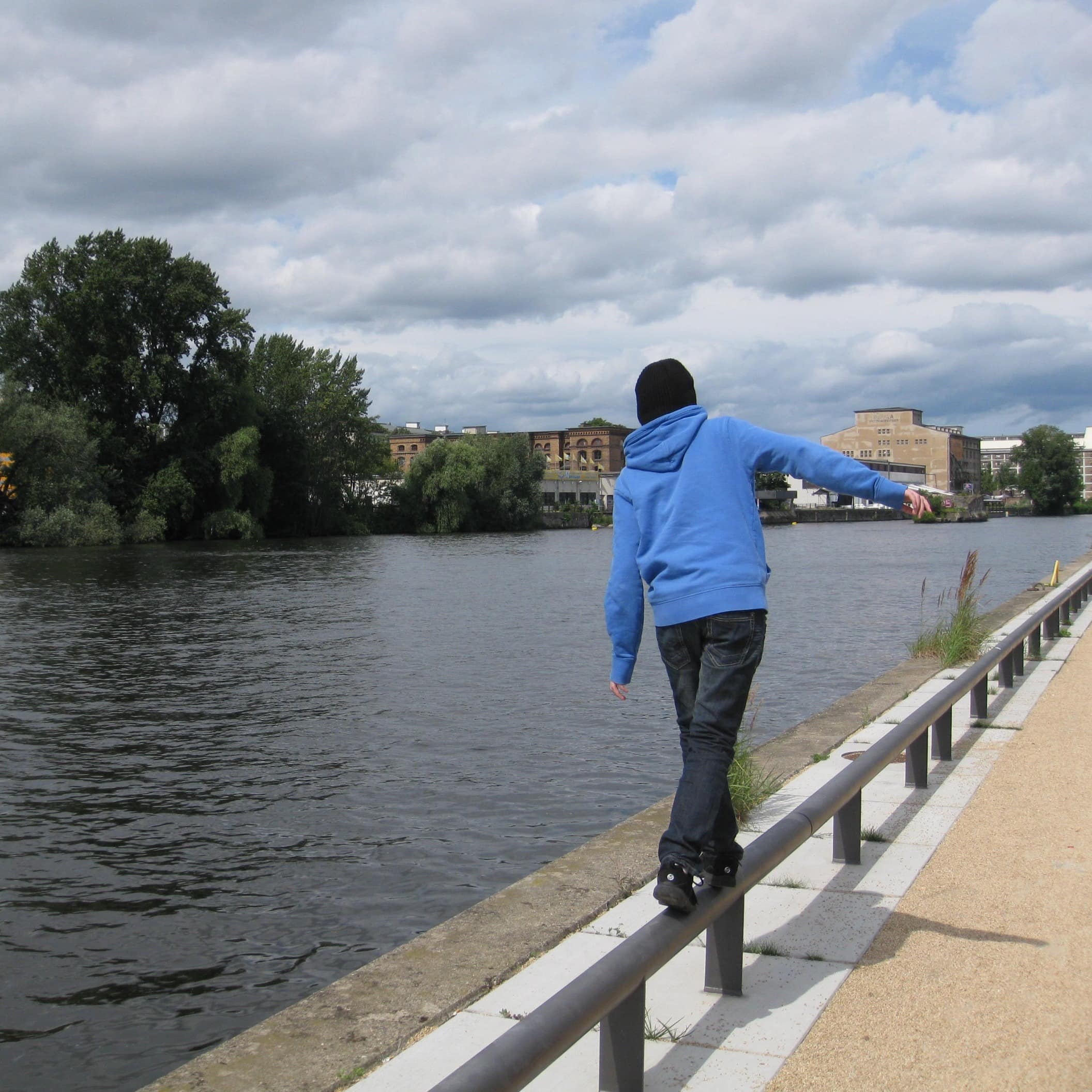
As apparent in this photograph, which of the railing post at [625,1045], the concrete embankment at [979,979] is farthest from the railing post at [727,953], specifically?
the railing post at [625,1045]

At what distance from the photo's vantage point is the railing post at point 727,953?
381 centimetres

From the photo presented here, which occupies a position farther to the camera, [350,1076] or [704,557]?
[704,557]

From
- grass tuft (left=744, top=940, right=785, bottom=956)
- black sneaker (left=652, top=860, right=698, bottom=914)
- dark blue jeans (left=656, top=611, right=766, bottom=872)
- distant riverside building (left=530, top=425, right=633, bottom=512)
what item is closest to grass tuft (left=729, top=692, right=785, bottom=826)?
grass tuft (left=744, top=940, right=785, bottom=956)

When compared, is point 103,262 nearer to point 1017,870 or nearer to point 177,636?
point 177,636

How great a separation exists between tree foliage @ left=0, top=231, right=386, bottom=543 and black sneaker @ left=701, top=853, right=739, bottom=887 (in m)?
53.9

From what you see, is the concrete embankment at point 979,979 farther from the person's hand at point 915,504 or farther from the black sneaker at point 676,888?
the person's hand at point 915,504

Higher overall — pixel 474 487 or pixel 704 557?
pixel 474 487

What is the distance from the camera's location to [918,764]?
22.0ft

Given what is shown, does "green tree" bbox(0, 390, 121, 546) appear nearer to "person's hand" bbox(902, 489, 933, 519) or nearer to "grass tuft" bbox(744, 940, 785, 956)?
"grass tuft" bbox(744, 940, 785, 956)

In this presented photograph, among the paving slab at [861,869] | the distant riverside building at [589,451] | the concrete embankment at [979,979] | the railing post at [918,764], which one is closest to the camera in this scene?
the concrete embankment at [979,979]

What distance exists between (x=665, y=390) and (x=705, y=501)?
Result: 0.41 m

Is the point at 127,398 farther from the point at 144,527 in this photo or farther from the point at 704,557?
the point at 704,557

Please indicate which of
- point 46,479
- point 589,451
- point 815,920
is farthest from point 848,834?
point 589,451

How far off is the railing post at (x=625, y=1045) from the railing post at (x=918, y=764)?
12.7 feet
